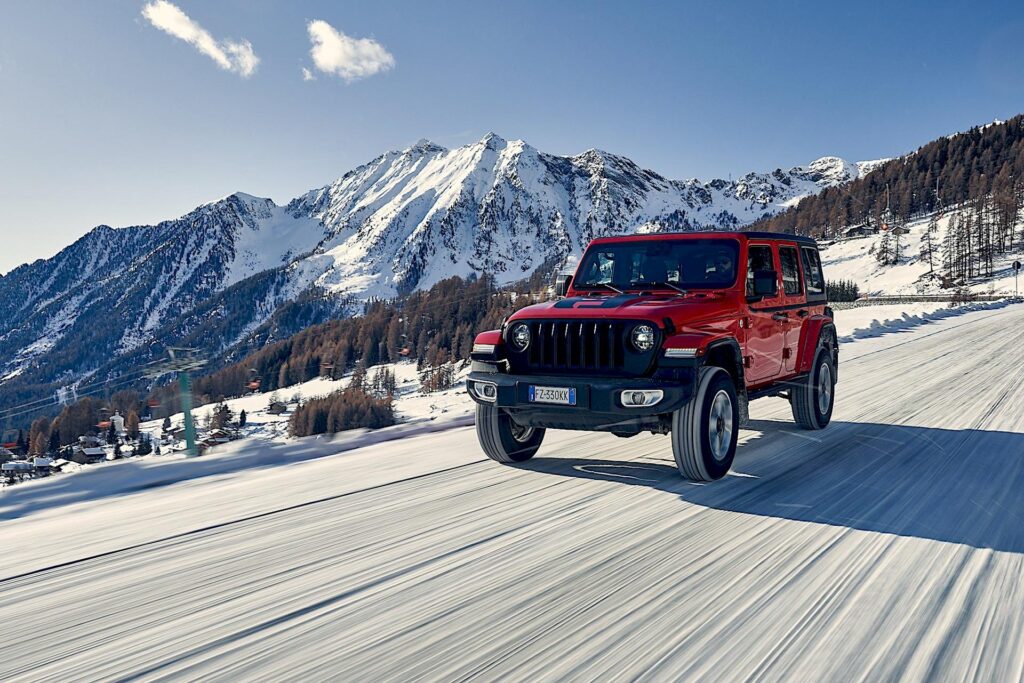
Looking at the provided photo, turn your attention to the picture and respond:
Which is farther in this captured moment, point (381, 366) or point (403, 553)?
point (381, 366)

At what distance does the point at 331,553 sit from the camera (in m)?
3.42

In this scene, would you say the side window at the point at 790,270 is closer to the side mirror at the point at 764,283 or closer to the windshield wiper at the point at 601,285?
the side mirror at the point at 764,283

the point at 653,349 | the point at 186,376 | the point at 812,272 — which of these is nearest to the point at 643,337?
the point at 653,349

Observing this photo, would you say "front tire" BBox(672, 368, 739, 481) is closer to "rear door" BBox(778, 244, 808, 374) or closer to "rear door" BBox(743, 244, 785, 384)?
"rear door" BBox(743, 244, 785, 384)

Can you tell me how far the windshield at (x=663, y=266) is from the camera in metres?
5.68

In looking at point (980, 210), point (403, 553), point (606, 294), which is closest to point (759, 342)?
point (606, 294)

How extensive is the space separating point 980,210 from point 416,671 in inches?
5016

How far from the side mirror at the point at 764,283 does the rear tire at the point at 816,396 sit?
1.51m

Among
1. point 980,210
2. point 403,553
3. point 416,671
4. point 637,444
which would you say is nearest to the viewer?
point 416,671

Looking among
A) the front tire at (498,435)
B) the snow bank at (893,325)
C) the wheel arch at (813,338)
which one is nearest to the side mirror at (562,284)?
the front tire at (498,435)

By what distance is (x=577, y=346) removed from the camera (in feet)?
15.6

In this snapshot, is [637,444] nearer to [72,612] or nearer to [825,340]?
[825,340]

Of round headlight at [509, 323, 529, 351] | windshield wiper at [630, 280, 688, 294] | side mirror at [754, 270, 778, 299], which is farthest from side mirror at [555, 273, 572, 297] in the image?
side mirror at [754, 270, 778, 299]

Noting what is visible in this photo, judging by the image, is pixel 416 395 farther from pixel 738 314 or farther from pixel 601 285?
pixel 738 314
